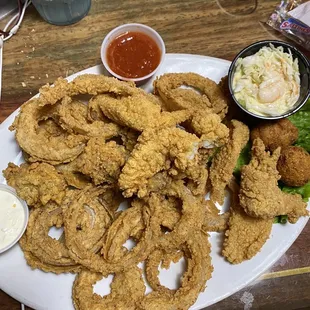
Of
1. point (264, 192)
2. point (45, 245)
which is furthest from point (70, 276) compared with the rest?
point (264, 192)

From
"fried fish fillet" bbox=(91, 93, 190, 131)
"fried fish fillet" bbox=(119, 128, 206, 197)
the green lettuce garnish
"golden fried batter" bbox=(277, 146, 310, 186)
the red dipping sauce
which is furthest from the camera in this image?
the red dipping sauce

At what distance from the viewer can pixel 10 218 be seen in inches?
91.5

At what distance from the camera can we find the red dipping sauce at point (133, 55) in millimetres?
2572

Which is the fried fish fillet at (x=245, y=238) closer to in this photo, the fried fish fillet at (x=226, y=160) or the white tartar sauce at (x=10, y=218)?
the fried fish fillet at (x=226, y=160)

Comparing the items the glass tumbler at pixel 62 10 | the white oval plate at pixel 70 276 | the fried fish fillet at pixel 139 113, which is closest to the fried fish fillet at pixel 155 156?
the fried fish fillet at pixel 139 113

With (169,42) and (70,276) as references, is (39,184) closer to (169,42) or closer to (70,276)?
(70,276)

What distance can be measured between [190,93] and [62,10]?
1.11 meters

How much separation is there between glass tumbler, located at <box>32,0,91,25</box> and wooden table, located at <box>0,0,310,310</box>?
0.05m

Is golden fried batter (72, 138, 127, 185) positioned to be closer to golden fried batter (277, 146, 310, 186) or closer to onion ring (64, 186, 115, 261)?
onion ring (64, 186, 115, 261)

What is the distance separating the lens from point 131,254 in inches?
91.4

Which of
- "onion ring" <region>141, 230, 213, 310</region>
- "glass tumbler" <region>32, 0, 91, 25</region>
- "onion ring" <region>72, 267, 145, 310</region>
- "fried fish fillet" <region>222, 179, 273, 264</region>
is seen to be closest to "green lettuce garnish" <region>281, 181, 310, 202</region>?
"fried fish fillet" <region>222, 179, 273, 264</region>

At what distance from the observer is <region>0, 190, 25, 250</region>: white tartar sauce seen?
7.54 ft

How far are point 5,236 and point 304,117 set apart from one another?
1.89 metres

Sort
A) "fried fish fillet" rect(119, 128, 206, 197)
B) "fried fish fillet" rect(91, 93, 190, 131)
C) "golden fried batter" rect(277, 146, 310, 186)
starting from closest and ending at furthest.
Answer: "fried fish fillet" rect(119, 128, 206, 197), "fried fish fillet" rect(91, 93, 190, 131), "golden fried batter" rect(277, 146, 310, 186)
